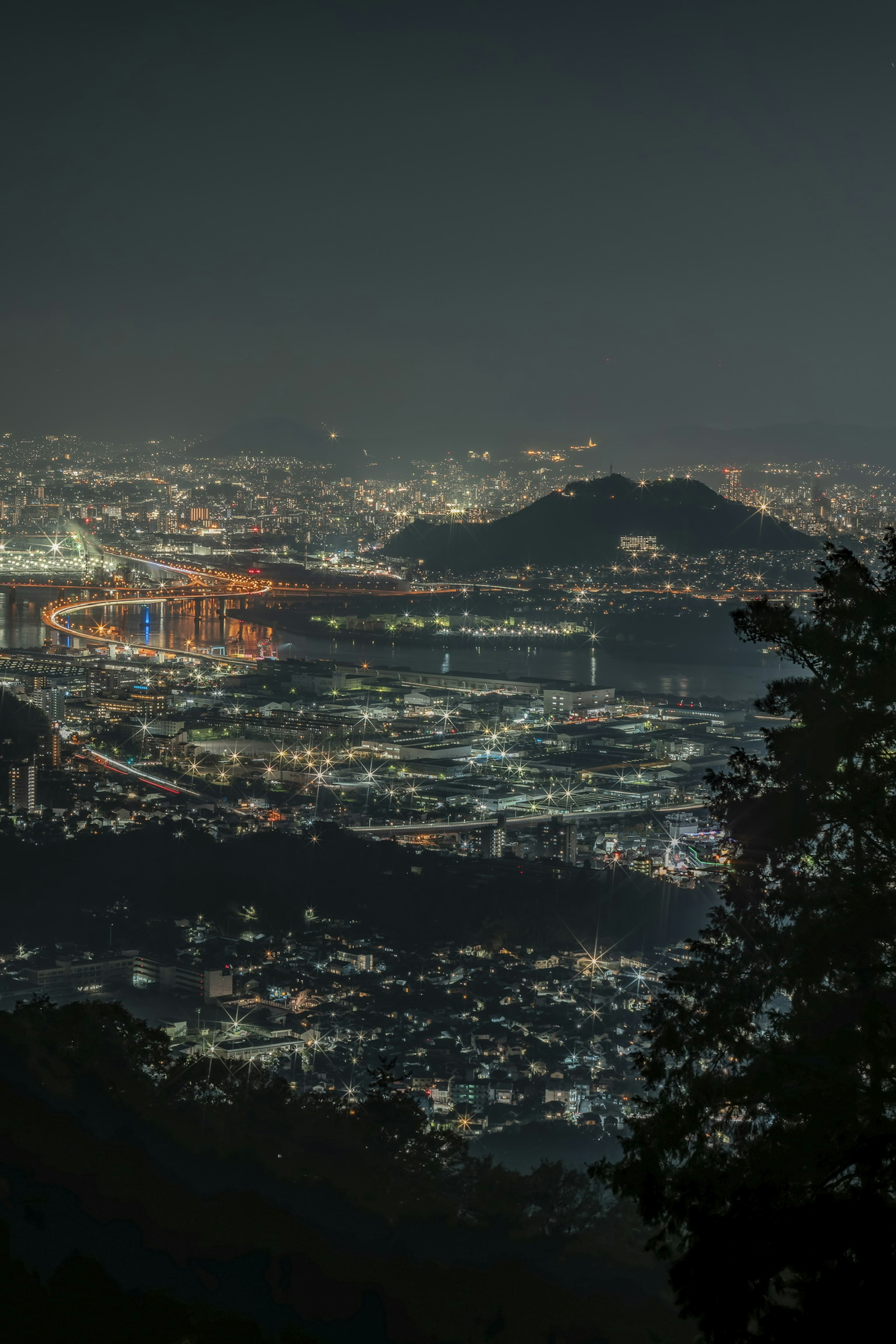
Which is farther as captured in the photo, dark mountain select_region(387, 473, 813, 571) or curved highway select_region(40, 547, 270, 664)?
dark mountain select_region(387, 473, 813, 571)

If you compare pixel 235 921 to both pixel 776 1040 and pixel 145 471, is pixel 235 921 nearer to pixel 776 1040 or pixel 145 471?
pixel 776 1040

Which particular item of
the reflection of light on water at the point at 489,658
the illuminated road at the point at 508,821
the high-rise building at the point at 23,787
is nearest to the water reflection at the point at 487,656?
the reflection of light on water at the point at 489,658

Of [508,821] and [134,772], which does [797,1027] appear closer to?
[508,821]

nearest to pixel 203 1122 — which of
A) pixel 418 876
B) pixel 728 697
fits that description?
pixel 418 876

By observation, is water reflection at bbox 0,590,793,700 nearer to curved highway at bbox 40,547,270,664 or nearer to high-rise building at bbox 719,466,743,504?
curved highway at bbox 40,547,270,664

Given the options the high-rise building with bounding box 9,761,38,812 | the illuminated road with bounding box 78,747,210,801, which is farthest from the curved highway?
the high-rise building with bounding box 9,761,38,812

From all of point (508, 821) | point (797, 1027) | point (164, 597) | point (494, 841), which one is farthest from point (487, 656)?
point (797, 1027)
